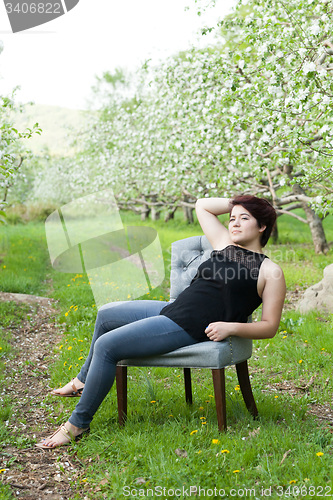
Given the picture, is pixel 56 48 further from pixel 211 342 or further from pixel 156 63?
pixel 211 342

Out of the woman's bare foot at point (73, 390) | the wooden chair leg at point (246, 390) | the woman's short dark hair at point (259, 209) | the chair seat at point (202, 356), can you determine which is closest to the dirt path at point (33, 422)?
the woman's bare foot at point (73, 390)

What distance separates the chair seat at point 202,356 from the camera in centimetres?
270

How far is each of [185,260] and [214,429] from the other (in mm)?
1203

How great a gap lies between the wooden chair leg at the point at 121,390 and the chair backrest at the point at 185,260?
0.71 meters

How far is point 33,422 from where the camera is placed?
10.5 ft

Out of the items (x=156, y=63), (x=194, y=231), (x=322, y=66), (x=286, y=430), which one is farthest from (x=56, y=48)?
(x=286, y=430)

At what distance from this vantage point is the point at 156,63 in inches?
335

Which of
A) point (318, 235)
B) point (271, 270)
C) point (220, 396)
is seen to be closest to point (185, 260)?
point (271, 270)

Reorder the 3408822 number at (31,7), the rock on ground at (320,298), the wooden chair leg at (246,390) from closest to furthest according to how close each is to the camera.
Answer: the wooden chair leg at (246,390) → the rock on ground at (320,298) → the 3408822 number at (31,7)

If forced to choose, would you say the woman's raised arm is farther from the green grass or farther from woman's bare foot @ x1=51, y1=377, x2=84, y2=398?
woman's bare foot @ x1=51, y1=377, x2=84, y2=398

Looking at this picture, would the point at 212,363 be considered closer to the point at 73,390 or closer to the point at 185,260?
the point at 185,260

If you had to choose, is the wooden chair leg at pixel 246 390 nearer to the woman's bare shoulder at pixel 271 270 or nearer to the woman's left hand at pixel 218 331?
the woman's left hand at pixel 218 331

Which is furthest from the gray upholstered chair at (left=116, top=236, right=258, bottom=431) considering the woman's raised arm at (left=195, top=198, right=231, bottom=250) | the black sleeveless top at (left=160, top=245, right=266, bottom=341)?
the woman's raised arm at (left=195, top=198, right=231, bottom=250)

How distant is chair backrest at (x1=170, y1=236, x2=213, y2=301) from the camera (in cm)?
342
